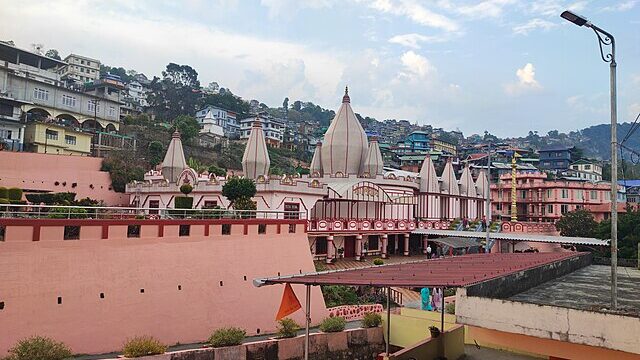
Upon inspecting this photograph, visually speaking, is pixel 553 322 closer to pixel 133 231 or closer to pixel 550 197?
pixel 133 231

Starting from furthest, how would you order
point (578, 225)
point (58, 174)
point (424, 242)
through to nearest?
point (578, 225), point (424, 242), point (58, 174)

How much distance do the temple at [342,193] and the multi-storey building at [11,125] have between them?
14.5 m

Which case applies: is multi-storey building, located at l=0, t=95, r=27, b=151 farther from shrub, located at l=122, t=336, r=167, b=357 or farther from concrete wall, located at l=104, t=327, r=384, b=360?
concrete wall, located at l=104, t=327, r=384, b=360

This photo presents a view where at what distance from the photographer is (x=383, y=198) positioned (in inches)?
1462

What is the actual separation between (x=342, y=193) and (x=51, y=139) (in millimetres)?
31985

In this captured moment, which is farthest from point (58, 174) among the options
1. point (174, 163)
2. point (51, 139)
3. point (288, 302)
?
point (288, 302)

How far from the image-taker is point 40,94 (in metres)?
55.4

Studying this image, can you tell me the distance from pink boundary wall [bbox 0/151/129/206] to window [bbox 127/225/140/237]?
23687mm

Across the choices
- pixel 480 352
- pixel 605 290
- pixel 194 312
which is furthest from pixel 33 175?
pixel 605 290

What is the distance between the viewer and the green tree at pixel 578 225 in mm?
42344

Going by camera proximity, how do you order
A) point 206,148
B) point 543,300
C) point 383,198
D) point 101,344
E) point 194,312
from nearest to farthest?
point 543,300 → point 101,344 → point 194,312 → point 383,198 → point 206,148

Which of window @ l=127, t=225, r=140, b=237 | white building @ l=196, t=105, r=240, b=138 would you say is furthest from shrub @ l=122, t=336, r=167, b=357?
white building @ l=196, t=105, r=240, b=138

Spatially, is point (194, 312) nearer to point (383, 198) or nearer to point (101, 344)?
point (101, 344)

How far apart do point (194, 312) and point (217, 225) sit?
4.03 m
